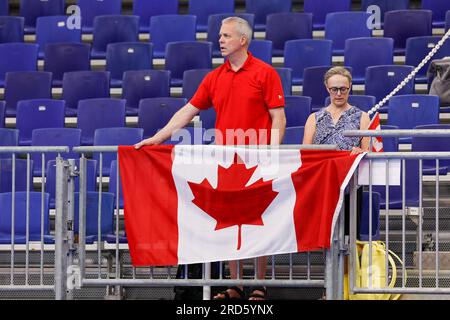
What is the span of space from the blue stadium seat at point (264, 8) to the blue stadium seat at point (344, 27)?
0.80 m

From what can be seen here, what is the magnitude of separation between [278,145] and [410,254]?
171cm

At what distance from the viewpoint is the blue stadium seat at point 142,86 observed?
1116cm

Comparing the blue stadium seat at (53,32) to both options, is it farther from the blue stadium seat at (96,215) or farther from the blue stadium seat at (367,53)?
the blue stadium seat at (96,215)

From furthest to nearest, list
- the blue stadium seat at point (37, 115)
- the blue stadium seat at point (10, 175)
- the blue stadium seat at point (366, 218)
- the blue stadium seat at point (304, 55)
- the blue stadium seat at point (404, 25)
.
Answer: the blue stadium seat at point (404, 25) < the blue stadium seat at point (304, 55) < the blue stadium seat at point (37, 115) < the blue stadium seat at point (10, 175) < the blue stadium seat at point (366, 218)

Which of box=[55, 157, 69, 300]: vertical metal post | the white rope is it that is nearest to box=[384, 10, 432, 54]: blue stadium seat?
the white rope

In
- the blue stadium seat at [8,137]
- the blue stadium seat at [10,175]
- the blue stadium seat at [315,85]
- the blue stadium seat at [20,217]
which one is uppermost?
the blue stadium seat at [315,85]

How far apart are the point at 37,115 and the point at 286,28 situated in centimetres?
303

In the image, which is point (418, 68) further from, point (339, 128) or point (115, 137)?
point (339, 128)

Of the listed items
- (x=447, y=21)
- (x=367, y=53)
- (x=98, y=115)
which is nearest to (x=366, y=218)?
(x=98, y=115)

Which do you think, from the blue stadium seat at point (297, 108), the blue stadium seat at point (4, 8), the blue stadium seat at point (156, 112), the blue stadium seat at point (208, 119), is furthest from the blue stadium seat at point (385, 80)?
the blue stadium seat at point (4, 8)

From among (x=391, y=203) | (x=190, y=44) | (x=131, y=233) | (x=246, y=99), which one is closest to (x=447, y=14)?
(x=190, y=44)

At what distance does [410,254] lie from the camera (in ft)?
26.9

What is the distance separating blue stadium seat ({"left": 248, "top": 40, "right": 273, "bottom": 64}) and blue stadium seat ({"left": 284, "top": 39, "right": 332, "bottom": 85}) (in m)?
0.26

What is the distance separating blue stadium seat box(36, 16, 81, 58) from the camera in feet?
41.0
